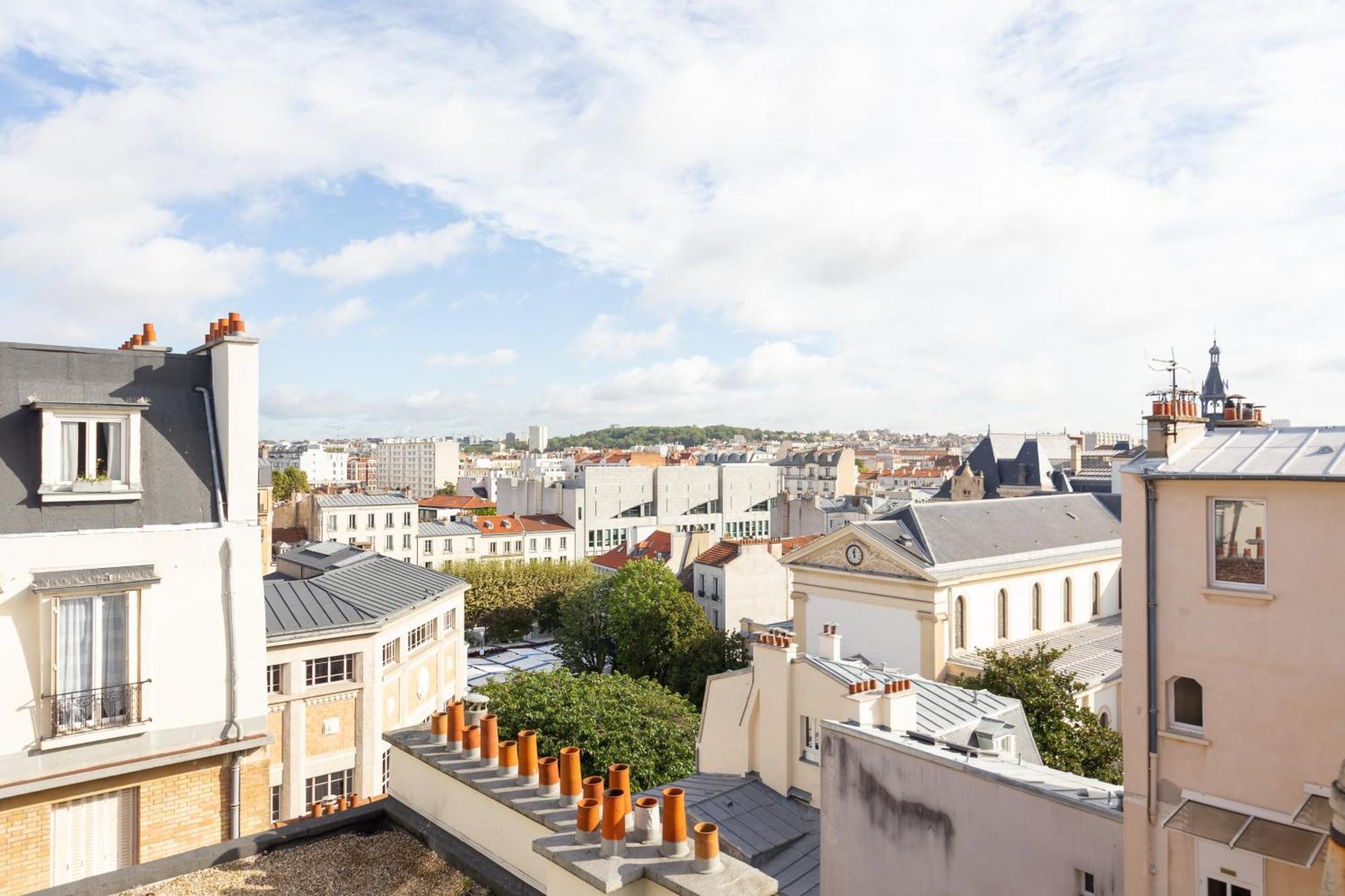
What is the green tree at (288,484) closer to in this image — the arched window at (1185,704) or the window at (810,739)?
the window at (810,739)

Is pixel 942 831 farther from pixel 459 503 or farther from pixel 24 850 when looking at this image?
pixel 459 503

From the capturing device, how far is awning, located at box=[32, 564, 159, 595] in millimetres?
10000

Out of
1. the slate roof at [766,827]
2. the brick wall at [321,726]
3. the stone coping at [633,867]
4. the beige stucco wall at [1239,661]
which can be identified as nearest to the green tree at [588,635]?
the brick wall at [321,726]

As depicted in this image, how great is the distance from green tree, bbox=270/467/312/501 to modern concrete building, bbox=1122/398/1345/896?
107 meters

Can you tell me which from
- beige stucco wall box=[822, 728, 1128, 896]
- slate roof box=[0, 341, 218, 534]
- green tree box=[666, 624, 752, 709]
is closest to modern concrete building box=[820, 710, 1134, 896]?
beige stucco wall box=[822, 728, 1128, 896]

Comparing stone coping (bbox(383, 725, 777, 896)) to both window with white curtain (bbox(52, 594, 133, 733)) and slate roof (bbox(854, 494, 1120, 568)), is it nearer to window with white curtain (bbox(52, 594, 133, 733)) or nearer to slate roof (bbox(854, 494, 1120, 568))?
window with white curtain (bbox(52, 594, 133, 733))

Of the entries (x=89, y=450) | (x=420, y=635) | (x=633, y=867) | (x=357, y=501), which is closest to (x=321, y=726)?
(x=420, y=635)

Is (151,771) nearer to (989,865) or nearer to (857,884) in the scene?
(857,884)

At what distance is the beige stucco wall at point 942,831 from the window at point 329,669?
1318 centimetres

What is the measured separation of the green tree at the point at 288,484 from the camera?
109m

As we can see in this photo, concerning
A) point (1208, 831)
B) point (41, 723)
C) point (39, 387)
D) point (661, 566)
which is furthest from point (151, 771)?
point (661, 566)

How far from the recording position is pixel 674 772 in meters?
24.0

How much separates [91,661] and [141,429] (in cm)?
307

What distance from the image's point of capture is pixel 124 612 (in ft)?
34.8
